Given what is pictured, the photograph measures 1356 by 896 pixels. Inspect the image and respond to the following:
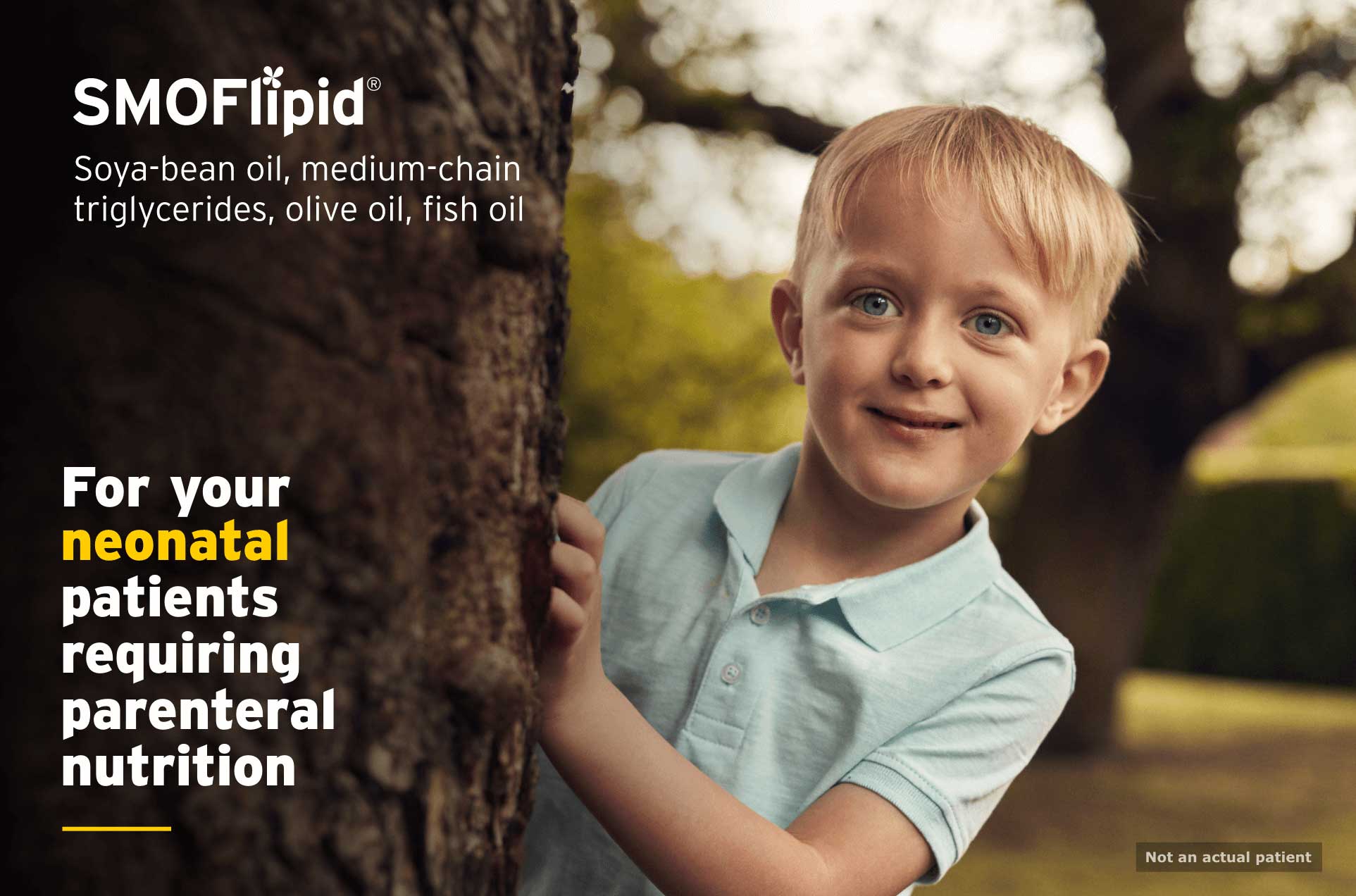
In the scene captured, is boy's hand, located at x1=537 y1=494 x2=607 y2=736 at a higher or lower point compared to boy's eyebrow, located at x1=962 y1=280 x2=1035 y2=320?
lower

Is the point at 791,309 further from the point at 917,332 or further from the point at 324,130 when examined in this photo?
the point at 324,130

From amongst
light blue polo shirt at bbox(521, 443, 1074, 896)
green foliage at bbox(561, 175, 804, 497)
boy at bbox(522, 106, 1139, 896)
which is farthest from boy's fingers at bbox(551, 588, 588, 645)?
green foliage at bbox(561, 175, 804, 497)

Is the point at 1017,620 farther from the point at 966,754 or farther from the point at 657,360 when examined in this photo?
the point at 657,360

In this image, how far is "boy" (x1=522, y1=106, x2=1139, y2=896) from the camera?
175cm

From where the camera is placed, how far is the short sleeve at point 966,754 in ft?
5.55

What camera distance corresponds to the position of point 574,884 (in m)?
1.85

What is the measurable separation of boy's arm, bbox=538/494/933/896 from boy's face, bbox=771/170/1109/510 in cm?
54

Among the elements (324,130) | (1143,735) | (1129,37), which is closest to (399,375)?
(324,130)


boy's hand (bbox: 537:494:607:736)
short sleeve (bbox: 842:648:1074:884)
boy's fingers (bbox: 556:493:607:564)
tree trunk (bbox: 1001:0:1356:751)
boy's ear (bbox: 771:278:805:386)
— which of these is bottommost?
short sleeve (bbox: 842:648:1074:884)

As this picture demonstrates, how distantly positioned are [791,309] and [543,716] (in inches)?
37.2

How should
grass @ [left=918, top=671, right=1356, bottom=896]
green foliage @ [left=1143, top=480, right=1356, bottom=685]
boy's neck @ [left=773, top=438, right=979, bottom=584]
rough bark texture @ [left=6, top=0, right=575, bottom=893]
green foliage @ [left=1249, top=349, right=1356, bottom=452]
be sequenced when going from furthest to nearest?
1. green foliage @ [left=1249, top=349, right=1356, bottom=452]
2. green foliage @ [left=1143, top=480, right=1356, bottom=685]
3. grass @ [left=918, top=671, right=1356, bottom=896]
4. boy's neck @ [left=773, top=438, right=979, bottom=584]
5. rough bark texture @ [left=6, top=0, right=575, bottom=893]

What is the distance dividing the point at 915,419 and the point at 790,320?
39cm

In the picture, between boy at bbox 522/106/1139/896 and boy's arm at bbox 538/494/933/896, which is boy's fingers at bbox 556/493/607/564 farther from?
boy at bbox 522/106/1139/896

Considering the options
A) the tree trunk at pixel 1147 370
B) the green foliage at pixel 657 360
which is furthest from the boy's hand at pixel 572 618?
the green foliage at pixel 657 360
